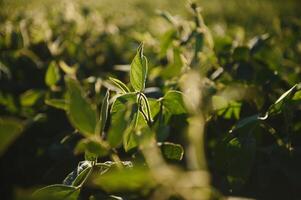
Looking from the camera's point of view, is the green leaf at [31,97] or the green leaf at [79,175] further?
the green leaf at [31,97]

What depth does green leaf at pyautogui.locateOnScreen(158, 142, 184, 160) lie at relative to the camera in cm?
91

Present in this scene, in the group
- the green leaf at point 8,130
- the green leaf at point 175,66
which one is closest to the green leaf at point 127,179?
the green leaf at point 8,130

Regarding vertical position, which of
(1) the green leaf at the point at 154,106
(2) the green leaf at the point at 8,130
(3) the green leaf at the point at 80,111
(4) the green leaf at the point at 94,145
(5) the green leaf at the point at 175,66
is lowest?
(5) the green leaf at the point at 175,66

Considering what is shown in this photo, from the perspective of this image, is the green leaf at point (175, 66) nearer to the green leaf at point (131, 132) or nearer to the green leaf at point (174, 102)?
the green leaf at point (174, 102)

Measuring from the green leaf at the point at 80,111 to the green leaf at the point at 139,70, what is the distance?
8.3 inches

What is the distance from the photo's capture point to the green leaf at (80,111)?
0.68m

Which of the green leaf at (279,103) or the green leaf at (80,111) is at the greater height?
the green leaf at (80,111)

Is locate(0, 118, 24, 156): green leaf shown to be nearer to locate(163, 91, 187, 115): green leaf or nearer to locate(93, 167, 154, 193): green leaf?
locate(93, 167, 154, 193): green leaf

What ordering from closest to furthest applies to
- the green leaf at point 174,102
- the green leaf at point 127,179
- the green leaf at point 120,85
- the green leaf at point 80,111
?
the green leaf at point 127,179
the green leaf at point 80,111
the green leaf at point 120,85
the green leaf at point 174,102

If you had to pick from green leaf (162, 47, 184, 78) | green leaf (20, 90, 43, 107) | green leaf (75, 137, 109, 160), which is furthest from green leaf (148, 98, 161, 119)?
green leaf (20, 90, 43, 107)

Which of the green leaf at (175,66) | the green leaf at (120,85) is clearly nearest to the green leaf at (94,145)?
the green leaf at (120,85)

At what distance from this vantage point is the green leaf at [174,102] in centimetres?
104

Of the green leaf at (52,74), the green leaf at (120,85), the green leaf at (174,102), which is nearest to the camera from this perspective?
the green leaf at (120,85)

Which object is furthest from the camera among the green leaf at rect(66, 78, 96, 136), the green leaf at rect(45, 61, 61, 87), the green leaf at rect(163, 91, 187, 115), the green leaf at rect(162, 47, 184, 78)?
the green leaf at rect(45, 61, 61, 87)
